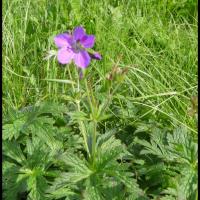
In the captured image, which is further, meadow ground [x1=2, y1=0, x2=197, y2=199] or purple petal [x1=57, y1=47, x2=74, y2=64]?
meadow ground [x1=2, y1=0, x2=197, y2=199]

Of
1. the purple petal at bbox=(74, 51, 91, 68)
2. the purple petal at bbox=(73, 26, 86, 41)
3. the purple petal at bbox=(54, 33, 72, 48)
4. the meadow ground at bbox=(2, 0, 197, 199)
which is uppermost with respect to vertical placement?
the purple petal at bbox=(73, 26, 86, 41)

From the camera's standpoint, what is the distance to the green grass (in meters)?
2.08

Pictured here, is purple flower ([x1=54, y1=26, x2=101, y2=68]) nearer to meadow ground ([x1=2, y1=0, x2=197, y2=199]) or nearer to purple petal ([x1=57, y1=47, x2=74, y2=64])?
purple petal ([x1=57, y1=47, x2=74, y2=64])

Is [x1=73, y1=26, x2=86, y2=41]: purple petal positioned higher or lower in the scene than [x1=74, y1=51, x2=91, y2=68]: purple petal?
higher

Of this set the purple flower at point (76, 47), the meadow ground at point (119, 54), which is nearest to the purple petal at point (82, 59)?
the purple flower at point (76, 47)

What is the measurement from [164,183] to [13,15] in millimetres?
1353

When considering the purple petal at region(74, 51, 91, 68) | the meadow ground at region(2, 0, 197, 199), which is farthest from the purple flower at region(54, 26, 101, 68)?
the meadow ground at region(2, 0, 197, 199)

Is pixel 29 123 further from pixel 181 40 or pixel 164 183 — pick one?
pixel 181 40

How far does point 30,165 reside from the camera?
1632 mm

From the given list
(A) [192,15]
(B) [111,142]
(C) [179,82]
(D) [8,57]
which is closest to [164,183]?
(B) [111,142]

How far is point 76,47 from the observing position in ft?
4.50

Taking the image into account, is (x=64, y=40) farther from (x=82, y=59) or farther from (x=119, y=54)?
(x=119, y=54)

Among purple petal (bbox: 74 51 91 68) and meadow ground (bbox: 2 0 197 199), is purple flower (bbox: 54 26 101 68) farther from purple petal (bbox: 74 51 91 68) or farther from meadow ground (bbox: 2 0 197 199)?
meadow ground (bbox: 2 0 197 199)

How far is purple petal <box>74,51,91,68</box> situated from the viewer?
4.42ft
